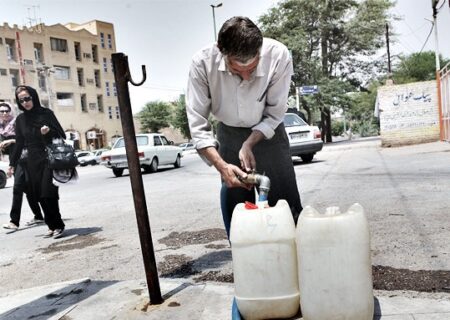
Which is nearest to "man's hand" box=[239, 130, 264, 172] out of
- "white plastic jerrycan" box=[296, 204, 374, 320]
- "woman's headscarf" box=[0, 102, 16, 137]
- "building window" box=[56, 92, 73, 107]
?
"white plastic jerrycan" box=[296, 204, 374, 320]

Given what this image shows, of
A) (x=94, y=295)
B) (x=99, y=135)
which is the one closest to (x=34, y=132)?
(x=94, y=295)

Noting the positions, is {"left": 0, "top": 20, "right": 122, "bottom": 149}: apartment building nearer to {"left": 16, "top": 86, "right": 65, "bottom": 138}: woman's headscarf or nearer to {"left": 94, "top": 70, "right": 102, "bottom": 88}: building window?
{"left": 94, "top": 70, "right": 102, "bottom": 88}: building window

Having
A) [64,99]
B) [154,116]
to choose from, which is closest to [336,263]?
[64,99]

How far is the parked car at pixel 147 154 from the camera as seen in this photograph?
14.8m

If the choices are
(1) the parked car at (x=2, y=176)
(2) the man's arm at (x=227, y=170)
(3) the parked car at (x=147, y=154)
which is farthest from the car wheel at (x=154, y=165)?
(2) the man's arm at (x=227, y=170)

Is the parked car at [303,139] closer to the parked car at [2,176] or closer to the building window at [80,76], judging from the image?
the parked car at [2,176]

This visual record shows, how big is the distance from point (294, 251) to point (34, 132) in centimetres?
422

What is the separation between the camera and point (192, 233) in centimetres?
483

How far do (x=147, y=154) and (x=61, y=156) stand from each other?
10.3 meters

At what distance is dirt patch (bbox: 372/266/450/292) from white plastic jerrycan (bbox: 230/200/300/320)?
89 centimetres

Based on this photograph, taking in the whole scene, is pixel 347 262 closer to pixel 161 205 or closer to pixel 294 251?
pixel 294 251

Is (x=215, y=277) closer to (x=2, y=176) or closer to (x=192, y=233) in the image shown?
(x=192, y=233)

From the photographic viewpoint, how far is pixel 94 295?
3004 mm

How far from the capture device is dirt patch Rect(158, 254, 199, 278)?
11.4 ft
